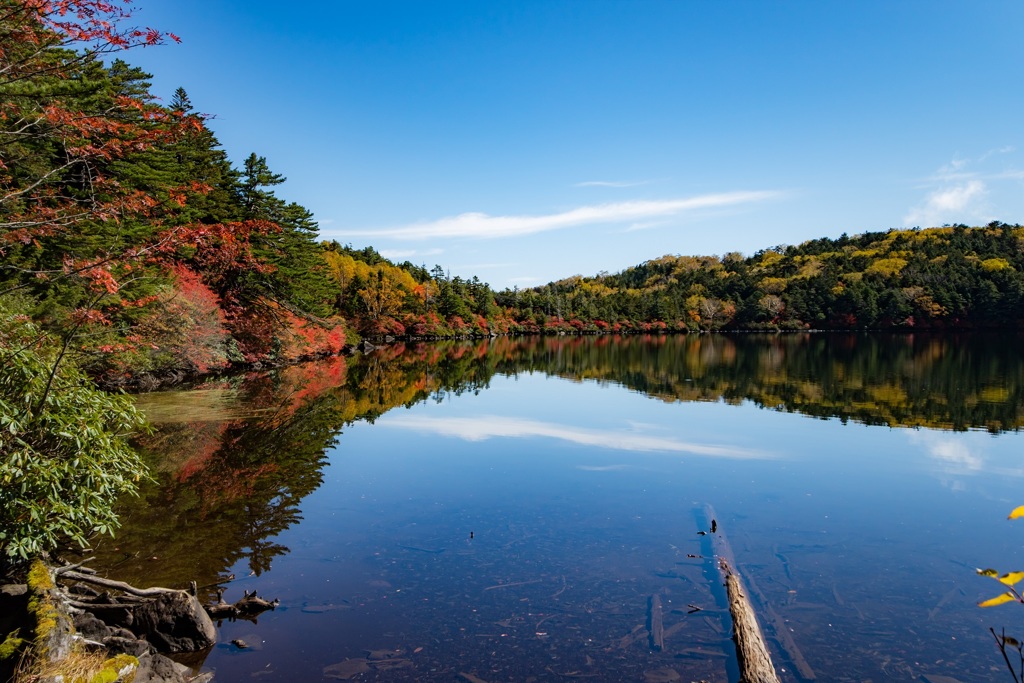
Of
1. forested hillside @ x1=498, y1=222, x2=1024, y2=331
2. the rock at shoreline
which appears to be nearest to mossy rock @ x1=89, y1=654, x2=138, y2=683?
the rock at shoreline

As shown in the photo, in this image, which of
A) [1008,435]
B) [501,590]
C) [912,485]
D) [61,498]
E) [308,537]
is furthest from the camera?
[1008,435]

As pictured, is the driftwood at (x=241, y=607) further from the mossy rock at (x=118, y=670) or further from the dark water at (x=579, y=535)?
the mossy rock at (x=118, y=670)

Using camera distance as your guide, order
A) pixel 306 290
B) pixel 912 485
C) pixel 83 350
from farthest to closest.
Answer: pixel 306 290
pixel 83 350
pixel 912 485

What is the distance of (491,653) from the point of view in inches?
265

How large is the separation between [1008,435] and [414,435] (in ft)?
58.6

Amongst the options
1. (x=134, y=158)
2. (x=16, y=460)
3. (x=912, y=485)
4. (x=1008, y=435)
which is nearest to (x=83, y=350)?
(x=134, y=158)

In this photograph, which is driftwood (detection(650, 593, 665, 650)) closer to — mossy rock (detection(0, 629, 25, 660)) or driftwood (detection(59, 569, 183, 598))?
driftwood (detection(59, 569, 183, 598))

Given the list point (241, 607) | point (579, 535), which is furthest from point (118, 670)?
point (579, 535)

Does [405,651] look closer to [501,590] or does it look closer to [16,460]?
[501,590]

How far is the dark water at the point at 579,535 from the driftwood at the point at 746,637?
0.20 meters

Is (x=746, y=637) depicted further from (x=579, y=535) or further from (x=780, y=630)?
(x=579, y=535)

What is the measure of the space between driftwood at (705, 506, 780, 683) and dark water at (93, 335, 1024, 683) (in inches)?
8.0

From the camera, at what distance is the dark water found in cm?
679

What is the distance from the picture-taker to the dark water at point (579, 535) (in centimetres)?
679
